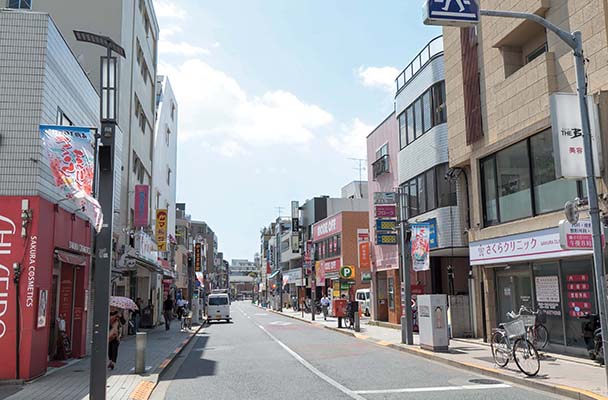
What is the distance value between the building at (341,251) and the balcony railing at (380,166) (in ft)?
28.9

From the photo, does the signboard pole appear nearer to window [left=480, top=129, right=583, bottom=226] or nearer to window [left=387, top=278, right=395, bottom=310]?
window [left=480, top=129, right=583, bottom=226]

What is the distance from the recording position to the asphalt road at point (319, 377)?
1088cm

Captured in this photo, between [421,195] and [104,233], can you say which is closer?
[104,233]

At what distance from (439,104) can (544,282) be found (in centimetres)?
1022

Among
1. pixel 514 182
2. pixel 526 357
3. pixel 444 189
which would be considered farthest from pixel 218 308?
pixel 526 357

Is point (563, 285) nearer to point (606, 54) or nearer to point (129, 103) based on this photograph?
point (606, 54)

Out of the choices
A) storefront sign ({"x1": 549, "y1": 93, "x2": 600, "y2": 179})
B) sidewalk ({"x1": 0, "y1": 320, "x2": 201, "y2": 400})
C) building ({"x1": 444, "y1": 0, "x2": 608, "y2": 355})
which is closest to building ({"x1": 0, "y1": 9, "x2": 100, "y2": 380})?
sidewalk ({"x1": 0, "y1": 320, "x2": 201, "y2": 400})

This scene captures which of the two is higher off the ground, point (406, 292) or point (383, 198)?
point (383, 198)

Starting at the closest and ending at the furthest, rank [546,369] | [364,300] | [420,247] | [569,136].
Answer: [569,136], [546,369], [420,247], [364,300]

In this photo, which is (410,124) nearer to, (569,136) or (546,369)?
(546,369)

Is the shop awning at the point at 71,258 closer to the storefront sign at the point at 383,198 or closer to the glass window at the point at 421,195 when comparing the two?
the glass window at the point at 421,195

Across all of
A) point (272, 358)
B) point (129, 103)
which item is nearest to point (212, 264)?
point (129, 103)

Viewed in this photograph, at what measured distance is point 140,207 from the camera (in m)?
27.0

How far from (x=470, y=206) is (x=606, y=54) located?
31.1 feet
